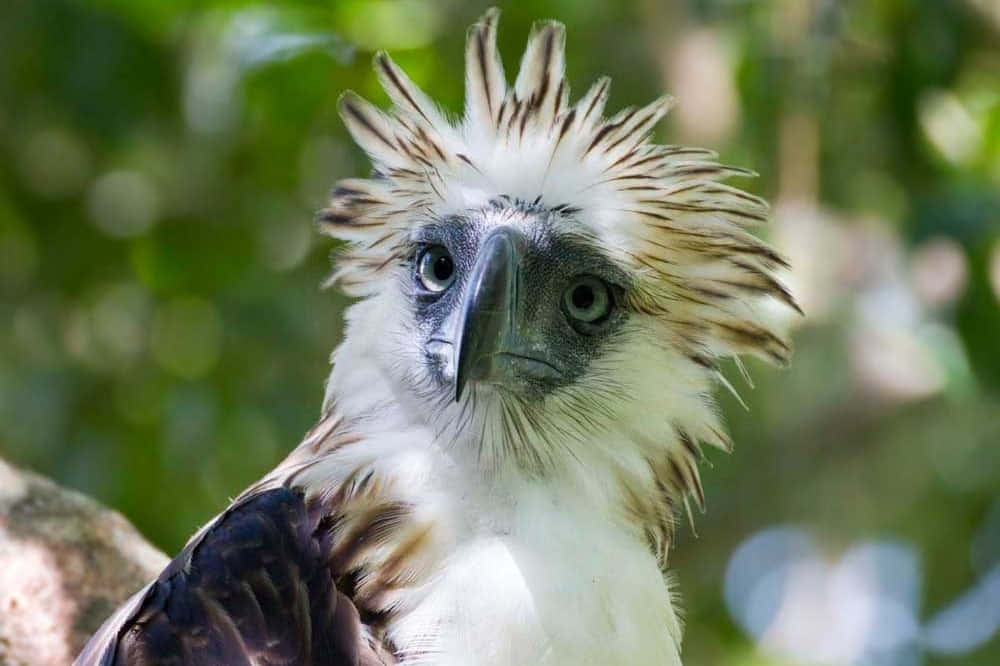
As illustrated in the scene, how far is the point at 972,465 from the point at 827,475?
2501mm

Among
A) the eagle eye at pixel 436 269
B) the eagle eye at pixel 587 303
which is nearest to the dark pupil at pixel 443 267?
the eagle eye at pixel 436 269

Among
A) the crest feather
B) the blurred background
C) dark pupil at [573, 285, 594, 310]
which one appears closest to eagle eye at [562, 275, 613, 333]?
dark pupil at [573, 285, 594, 310]

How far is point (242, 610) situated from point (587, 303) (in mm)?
1154

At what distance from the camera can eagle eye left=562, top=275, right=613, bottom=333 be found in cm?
360

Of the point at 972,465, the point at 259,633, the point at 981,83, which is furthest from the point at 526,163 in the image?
the point at 972,465

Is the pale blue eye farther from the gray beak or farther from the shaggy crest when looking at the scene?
the gray beak

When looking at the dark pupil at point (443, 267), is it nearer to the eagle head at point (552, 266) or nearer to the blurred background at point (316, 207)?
the eagle head at point (552, 266)

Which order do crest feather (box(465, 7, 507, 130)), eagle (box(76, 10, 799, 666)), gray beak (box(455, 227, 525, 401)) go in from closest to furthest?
1. eagle (box(76, 10, 799, 666))
2. gray beak (box(455, 227, 525, 401))
3. crest feather (box(465, 7, 507, 130))

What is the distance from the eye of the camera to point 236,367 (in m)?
6.71

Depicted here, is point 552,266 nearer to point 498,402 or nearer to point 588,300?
point 588,300

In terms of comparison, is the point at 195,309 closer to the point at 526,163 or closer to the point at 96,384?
the point at 96,384

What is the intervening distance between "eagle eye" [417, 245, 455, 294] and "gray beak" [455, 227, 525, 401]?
184mm

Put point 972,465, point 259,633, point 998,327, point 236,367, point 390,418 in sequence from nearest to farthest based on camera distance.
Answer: point 259,633
point 390,418
point 998,327
point 236,367
point 972,465

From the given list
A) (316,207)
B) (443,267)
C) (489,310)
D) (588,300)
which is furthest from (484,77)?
(316,207)
